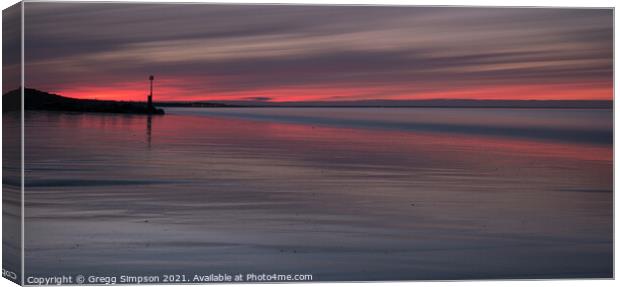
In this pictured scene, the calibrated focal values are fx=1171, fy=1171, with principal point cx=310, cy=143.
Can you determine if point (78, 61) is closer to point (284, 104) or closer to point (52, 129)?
point (52, 129)

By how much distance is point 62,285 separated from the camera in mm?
10039

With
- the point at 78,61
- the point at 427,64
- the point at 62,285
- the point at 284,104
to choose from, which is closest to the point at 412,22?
the point at 427,64

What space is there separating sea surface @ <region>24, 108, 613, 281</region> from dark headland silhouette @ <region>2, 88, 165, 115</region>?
84mm

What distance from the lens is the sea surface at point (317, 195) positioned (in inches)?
397

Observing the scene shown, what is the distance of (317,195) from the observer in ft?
34.2

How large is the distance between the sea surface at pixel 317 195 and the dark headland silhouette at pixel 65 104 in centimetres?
8

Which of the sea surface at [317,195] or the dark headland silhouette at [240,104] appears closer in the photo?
the sea surface at [317,195]

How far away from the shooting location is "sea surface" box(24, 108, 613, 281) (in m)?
10.1

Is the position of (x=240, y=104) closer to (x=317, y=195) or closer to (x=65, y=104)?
(x=317, y=195)

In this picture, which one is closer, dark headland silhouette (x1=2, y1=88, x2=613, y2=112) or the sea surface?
the sea surface

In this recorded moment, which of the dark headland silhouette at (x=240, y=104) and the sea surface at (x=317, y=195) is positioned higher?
the dark headland silhouette at (x=240, y=104)

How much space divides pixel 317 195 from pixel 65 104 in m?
2.37

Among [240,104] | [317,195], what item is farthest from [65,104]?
[317,195]

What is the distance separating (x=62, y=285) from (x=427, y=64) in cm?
381
